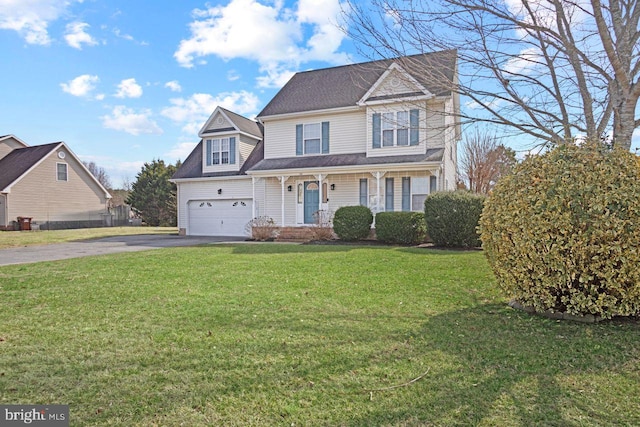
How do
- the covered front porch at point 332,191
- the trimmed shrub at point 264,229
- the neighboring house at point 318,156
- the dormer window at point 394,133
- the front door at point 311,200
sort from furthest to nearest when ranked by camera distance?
1. the front door at point 311,200
2. the trimmed shrub at point 264,229
3. the dormer window at point 394,133
4. the covered front porch at point 332,191
5. the neighboring house at point 318,156

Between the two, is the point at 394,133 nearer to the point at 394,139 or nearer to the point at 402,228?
the point at 394,139

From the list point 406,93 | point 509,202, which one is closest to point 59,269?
point 509,202

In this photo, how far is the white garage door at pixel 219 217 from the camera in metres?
20.5

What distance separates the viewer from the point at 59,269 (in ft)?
28.3

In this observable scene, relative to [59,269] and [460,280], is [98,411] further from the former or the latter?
[59,269]

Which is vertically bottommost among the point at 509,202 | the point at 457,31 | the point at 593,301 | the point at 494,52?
the point at 593,301

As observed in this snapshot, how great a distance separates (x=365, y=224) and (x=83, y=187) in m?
26.2

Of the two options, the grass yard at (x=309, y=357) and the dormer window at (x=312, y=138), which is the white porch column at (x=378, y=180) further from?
the grass yard at (x=309, y=357)

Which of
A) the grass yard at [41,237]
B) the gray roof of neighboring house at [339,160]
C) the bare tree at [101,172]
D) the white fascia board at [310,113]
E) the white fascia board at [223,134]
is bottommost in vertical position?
the grass yard at [41,237]

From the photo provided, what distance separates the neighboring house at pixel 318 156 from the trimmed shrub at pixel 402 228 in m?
2.46

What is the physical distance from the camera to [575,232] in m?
4.28

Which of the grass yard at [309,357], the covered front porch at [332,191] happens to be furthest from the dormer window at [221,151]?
the grass yard at [309,357]

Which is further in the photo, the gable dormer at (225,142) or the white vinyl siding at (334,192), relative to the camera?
the gable dormer at (225,142)

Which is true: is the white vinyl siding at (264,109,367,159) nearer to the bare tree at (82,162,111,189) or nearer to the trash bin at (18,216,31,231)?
the trash bin at (18,216,31,231)
